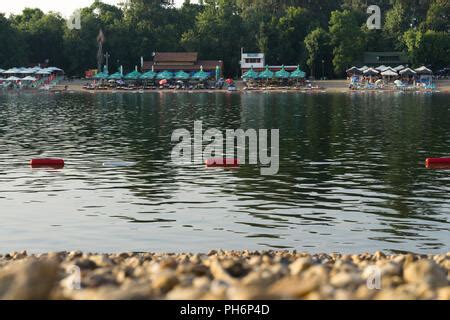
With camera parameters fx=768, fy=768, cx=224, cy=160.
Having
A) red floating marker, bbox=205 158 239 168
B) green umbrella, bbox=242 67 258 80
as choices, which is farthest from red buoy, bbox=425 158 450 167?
green umbrella, bbox=242 67 258 80

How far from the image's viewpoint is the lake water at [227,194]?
83.3ft

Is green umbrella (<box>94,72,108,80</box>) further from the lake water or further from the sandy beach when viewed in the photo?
the lake water

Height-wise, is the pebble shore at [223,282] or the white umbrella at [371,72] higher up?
the white umbrella at [371,72]

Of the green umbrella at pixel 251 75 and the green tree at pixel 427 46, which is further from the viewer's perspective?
the green tree at pixel 427 46

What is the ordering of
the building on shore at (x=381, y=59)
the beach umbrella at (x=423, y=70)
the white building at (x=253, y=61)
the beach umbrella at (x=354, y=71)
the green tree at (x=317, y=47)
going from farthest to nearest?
the building on shore at (x=381, y=59) → the white building at (x=253, y=61) → the green tree at (x=317, y=47) → the beach umbrella at (x=354, y=71) → the beach umbrella at (x=423, y=70)

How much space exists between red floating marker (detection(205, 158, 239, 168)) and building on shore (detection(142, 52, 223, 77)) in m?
106

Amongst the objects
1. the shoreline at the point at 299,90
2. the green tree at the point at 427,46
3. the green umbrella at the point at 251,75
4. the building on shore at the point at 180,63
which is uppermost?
Answer: the green tree at the point at 427,46

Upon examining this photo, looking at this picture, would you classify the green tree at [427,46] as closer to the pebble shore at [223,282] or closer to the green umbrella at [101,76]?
the green umbrella at [101,76]

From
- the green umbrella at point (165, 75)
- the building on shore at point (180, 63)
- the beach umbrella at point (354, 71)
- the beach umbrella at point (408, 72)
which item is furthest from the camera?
the building on shore at point (180, 63)

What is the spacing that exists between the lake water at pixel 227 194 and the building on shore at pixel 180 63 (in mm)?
81539

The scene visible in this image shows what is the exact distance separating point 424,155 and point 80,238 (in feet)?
Result: 88.3

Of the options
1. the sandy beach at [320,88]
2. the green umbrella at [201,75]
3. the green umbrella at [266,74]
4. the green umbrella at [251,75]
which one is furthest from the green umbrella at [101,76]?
the green umbrella at [266,74]

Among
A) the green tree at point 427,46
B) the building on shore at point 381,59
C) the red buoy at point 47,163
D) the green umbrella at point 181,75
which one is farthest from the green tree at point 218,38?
the red buoy at point 47,163

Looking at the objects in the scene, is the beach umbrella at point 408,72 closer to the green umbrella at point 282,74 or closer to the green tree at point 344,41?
the green tree at point 344,41
